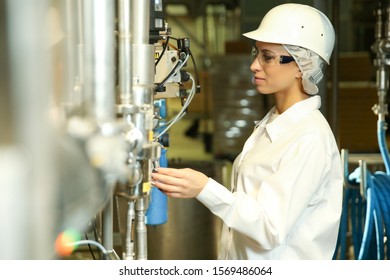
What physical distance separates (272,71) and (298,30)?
4.2 inches

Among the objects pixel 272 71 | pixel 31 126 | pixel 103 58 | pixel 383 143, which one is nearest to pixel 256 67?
pixel 272 71

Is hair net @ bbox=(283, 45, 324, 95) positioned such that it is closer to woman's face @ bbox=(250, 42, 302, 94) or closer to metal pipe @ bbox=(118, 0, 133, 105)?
woman's face @ bbox=(250, 42, 302, 94)

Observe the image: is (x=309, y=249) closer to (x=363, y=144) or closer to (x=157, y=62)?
(x=157, y=62)

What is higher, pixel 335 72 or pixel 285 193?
pixel 335 72

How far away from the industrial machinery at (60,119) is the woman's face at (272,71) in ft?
1.54

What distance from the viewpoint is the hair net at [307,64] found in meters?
1.47

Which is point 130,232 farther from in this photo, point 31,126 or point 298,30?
point 31,126

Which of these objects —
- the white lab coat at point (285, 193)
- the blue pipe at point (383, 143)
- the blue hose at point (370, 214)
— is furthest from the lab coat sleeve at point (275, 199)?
the blue pipe at point (383, 143)

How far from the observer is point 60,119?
Result: 594 millimetres

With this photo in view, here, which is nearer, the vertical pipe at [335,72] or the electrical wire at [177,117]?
the electrical wire at [177,117]

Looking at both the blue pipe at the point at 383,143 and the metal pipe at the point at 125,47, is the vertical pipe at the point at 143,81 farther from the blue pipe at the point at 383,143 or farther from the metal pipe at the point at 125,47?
the blue pipe at the point at 383,143

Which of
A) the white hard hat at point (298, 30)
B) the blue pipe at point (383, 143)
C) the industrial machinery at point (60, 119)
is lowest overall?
the blue pipe at point (383, 143)

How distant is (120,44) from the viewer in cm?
103

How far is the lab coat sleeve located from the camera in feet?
4.41
